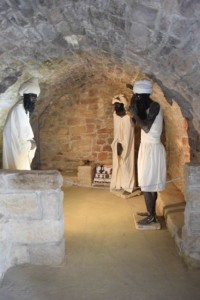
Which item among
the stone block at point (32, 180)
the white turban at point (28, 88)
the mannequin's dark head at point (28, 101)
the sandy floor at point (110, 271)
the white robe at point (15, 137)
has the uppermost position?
the white turban at point (28, 88)

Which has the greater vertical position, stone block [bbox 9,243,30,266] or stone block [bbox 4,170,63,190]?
stone block [bbox 4,170,63,190]

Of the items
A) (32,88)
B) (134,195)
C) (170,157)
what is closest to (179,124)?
(170,157)

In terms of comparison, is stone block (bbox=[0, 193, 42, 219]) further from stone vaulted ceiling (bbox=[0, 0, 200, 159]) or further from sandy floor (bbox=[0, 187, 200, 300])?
stone vaulted ceiling (bbox=[0, 0, 200, 159])

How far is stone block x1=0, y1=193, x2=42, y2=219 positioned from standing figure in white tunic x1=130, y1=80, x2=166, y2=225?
1485mm

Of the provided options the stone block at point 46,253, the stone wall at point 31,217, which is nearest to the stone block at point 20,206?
the stone wall at point 31,217

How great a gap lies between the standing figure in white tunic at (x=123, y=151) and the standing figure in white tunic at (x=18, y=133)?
7.28 ft

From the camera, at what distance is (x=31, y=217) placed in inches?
133

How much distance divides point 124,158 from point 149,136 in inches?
72.3

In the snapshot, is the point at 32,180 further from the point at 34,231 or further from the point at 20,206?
the point at 34,231

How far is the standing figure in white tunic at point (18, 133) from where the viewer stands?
3.89 m

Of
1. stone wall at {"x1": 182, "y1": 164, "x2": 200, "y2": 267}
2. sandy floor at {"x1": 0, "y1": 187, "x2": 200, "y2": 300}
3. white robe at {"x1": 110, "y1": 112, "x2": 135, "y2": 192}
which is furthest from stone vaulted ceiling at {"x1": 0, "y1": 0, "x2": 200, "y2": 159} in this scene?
sandy floor at {"x1": 0, "y1": 187, "x2": 200, "y2": 300}

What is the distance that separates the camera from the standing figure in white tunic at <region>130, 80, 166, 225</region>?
160 inches

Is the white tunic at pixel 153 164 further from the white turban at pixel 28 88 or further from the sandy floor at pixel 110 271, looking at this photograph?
the white turban at pixel 28 88

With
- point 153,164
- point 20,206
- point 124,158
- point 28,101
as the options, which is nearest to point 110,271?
point 20,206
